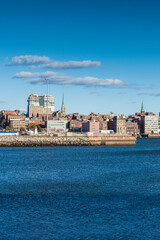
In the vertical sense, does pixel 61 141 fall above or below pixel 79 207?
above

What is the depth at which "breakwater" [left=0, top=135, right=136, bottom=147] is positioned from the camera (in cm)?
9918

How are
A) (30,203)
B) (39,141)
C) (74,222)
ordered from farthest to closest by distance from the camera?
(39,141), (30,203), (74,222)

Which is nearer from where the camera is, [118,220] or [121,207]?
[118,220]

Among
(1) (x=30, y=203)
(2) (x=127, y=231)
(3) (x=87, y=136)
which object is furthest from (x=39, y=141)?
(2) (x=127, y=231)

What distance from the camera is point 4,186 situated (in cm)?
3319

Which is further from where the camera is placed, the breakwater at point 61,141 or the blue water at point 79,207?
the breakwater at point 61,141

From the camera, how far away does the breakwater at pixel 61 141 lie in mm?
99181

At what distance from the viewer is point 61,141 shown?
102750mm

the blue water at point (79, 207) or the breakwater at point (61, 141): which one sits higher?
the breakwater at point (61, 141)

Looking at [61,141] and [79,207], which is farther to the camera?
[61,141]

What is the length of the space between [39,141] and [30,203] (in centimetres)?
7468

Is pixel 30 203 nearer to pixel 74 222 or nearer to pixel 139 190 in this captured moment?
pixel 74 222

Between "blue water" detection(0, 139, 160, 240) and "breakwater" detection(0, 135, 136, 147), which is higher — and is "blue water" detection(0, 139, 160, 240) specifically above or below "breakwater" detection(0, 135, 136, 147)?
below

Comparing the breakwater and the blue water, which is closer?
the blue water
